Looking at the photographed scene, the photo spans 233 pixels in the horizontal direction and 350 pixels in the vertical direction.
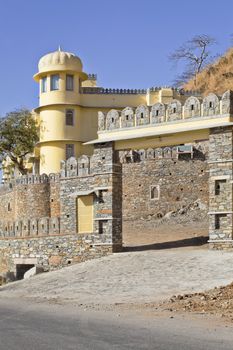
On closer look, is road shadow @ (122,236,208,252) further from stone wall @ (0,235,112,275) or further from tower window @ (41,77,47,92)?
tower window @ (41,77,47,92)

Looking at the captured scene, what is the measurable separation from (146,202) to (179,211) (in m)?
2.44

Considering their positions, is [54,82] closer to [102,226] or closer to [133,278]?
[102,226]

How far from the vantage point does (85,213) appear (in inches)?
990

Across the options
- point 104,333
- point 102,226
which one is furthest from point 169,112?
point 104,333

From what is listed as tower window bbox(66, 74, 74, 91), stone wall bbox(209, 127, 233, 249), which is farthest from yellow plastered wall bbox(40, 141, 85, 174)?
stone wall bbox(209, 127, 233, 249)

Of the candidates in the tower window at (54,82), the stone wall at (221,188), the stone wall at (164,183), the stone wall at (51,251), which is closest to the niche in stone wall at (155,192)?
the stone wall at (164,183)

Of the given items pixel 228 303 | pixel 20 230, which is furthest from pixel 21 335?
pixel 20 230

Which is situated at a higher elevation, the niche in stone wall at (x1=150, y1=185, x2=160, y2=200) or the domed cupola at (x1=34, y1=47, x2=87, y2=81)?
the domed cupola at (x1=34, y1=47, x2=87, y2=81)

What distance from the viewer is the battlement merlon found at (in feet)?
71.9

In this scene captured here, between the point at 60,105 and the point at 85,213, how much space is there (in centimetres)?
1519

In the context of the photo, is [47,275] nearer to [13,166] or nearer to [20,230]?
[20,230]

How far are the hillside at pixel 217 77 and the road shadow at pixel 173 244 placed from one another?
89.6ft

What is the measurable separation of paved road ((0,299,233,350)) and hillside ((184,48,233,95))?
3999 centimetres

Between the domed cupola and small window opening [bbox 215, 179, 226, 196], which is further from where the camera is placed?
the domed cupola
